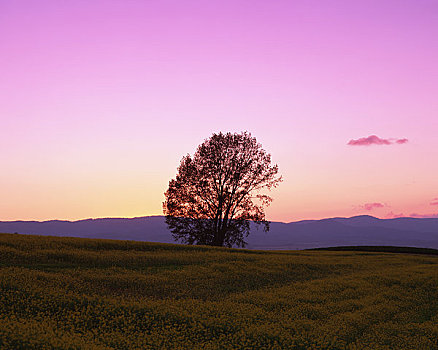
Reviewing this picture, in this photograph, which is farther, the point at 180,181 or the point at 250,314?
the point at 180,181

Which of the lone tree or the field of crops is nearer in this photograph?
the field of crops

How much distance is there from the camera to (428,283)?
28.1m

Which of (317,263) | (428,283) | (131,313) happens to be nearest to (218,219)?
(317,263)

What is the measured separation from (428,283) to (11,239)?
109 feet

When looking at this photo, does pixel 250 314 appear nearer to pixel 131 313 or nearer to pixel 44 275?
pixel 131 313

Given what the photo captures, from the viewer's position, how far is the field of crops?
1413 centimetres

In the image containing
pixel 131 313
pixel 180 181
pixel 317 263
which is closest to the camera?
pixel 131 313

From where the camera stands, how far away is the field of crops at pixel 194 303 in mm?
14133

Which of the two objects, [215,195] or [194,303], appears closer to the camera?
[194,303]

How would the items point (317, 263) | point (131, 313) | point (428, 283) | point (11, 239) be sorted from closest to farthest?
point (131, 313) < point (428, 283) < point (11, 239) < point (317, 263)

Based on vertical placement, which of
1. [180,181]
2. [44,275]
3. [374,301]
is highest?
[180,181]

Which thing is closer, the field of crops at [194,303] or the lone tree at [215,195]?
the field of crops at [194,303]

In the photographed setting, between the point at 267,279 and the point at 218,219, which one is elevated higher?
the point at 218,219

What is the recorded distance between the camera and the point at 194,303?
19.2m
